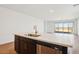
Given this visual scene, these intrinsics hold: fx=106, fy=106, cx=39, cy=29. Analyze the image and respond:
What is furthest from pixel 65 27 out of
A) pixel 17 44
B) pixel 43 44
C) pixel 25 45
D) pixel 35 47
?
pixel 17 44

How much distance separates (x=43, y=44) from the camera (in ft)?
7.51

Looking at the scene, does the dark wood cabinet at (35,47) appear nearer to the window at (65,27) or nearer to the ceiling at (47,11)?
the window at (65,27)

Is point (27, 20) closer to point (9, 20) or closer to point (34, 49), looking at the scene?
point (9, 20)

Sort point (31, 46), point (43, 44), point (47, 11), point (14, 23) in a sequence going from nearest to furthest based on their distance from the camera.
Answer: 1. point (47, 11)
2. point (43, 44)
3. point (14, 23)
4. point (31, 46)

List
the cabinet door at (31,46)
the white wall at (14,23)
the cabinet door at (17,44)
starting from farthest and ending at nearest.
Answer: the cabinet door at (17,44), the cabinet door at (31,46), the white wall at (14,23)

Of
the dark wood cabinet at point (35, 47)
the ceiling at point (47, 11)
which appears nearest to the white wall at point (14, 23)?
the ceiling at point (47, 11)

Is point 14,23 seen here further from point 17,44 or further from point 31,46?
point 17,44

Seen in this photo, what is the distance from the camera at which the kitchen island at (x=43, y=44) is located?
1.90 meters

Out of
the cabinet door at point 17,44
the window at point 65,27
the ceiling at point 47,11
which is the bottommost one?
the cabinet door at point 17,44

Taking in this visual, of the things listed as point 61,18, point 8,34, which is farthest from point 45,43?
point 8,34

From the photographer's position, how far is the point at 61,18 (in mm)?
1881

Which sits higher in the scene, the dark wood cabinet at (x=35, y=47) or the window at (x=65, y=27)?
the window at (x=65, y=27)

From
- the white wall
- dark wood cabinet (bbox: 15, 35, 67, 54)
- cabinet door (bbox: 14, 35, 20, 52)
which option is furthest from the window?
cabinet door (bbox: 14, 35, 20, 52)
